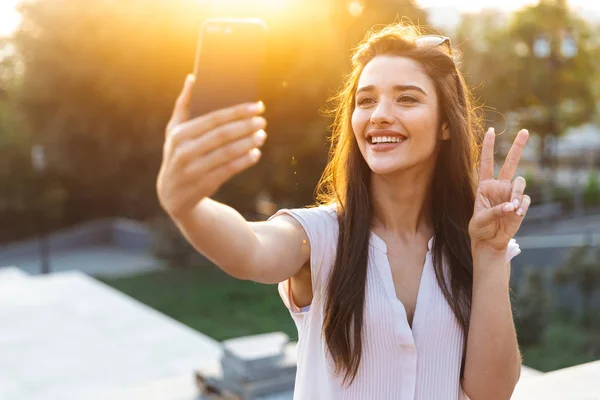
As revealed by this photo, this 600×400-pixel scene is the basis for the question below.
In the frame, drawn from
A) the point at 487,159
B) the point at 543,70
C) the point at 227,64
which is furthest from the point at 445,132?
the point at 543,70

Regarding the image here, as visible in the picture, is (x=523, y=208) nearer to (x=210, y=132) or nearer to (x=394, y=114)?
(x=394, y=114)

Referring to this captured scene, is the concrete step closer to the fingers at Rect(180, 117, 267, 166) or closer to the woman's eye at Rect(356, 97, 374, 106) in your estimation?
the woman's eye at Rect(356, 97, 374, 106)

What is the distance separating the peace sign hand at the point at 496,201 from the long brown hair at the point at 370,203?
125 mm

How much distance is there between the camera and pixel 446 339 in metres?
1.84

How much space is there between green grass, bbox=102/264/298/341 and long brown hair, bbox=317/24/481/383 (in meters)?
8.82

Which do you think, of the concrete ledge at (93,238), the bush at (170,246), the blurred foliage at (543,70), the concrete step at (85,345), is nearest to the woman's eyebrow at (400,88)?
the concrete step at (85,345)

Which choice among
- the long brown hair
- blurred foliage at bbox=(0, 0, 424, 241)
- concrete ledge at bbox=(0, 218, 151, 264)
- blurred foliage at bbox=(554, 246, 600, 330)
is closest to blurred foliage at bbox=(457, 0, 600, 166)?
blurred foliage at bbox=(0, 0, 424, 241)

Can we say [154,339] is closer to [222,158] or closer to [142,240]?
[222,158]

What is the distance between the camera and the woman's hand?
1.04m

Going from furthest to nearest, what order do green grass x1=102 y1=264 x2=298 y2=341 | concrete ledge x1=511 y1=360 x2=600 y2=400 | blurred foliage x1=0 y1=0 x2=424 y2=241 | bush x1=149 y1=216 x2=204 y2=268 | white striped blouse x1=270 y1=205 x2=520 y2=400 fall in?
bush x1=149 y1=216 x2=204 y2=268 < blurred foliage x1=0 y1=0 x2=424 y2=241 < green grass x1=102 y1=264 x2=298 y2=341 < concrete ledge x1=511 y1=360 x2=600 y2=400 < white striped blouse x1=270 y1=205 x2=520 y2=400

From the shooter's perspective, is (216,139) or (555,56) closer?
(216,139)

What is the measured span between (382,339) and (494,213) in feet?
1.50

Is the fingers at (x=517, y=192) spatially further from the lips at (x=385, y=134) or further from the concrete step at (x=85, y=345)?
the concrete step at (x=85, y=345)

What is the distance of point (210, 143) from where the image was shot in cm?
103
